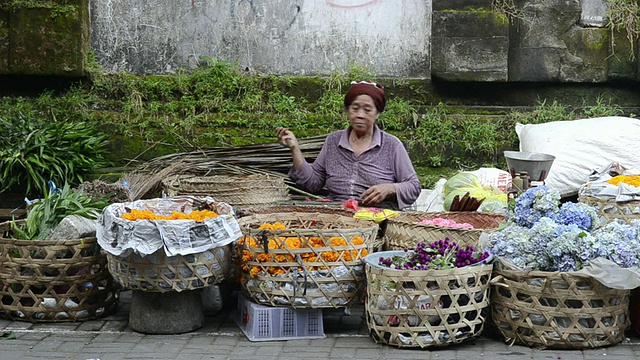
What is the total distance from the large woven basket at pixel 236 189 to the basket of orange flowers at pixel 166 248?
100cm


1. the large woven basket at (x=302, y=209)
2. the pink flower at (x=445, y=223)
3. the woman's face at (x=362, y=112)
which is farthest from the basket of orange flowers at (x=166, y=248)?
the woman's face at (x=362, y=112)

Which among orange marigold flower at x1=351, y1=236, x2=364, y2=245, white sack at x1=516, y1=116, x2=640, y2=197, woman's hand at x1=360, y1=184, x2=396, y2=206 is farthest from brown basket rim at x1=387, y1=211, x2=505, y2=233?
white sack at x1=516, y1=116, x2=640, y2=197

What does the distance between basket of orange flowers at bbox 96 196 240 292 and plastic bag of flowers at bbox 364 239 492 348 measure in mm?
836

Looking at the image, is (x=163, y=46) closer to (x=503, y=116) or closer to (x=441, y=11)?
(x=441, y=11)

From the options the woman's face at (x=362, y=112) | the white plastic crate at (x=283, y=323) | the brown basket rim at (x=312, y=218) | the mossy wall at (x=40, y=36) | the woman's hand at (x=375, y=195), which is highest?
the mossy wall at (x=40, y=36)

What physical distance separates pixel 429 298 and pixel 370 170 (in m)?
1.80

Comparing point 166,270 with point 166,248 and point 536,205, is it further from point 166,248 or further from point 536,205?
point 536,205

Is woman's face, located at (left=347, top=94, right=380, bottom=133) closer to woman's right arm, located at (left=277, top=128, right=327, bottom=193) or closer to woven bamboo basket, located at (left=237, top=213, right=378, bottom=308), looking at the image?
woman's right arm, located at (left=277, top=128, right=327, bottom=193)

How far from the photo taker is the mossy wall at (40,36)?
26.2 ft

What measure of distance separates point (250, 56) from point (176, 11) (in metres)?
0.79

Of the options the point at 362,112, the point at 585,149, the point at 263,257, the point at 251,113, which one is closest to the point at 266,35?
the point at 251,113

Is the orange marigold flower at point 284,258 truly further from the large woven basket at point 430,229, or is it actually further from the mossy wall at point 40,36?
the mossy wall at point 40,36

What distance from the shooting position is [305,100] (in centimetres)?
816

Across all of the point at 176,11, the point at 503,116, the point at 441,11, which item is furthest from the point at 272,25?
the point at 503,116
